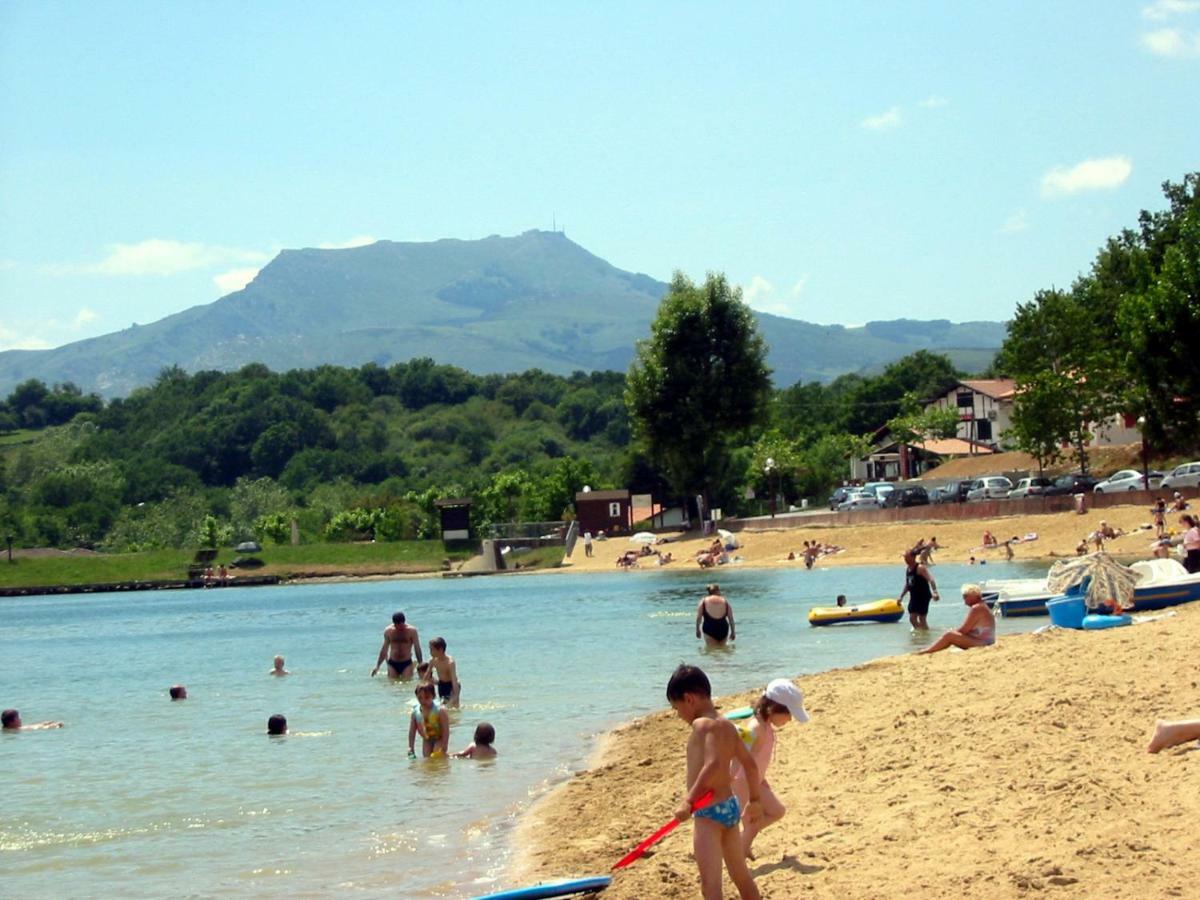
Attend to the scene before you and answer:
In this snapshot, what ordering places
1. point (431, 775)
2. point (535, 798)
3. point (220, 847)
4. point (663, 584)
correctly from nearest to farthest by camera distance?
point (220, 847) → point (535, 798) → point (431, 775) → point (663, 584)

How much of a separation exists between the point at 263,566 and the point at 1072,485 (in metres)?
63.0

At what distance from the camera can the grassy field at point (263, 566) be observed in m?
101

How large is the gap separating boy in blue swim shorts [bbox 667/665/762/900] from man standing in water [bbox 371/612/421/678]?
17377 millimetres

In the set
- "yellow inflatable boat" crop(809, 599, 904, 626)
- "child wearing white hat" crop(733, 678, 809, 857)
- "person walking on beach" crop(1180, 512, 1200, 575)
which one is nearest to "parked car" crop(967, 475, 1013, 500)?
"yellow inflatable boat" crop(809, 599, 904, 626)

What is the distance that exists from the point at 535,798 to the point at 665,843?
4.07 metres

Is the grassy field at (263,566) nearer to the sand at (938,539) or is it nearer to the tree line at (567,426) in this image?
the tree line at (567,426)

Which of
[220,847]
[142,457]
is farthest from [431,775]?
[142,457]

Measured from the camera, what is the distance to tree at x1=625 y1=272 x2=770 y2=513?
83.2 meters

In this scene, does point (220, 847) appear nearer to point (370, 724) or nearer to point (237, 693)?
point (370, 724)

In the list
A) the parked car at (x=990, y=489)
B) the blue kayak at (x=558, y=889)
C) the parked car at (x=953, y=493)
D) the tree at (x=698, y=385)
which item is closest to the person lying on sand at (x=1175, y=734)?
the blue kayak at (x=558, y=889)

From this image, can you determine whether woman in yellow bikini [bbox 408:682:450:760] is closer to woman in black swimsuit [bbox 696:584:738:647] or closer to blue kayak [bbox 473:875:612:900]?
blue kayak [bbox 473:875:612:900]

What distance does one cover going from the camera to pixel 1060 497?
2192 inches

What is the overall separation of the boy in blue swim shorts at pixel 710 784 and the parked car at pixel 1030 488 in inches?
2218

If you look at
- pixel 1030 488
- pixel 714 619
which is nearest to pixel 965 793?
pixel 714 619
